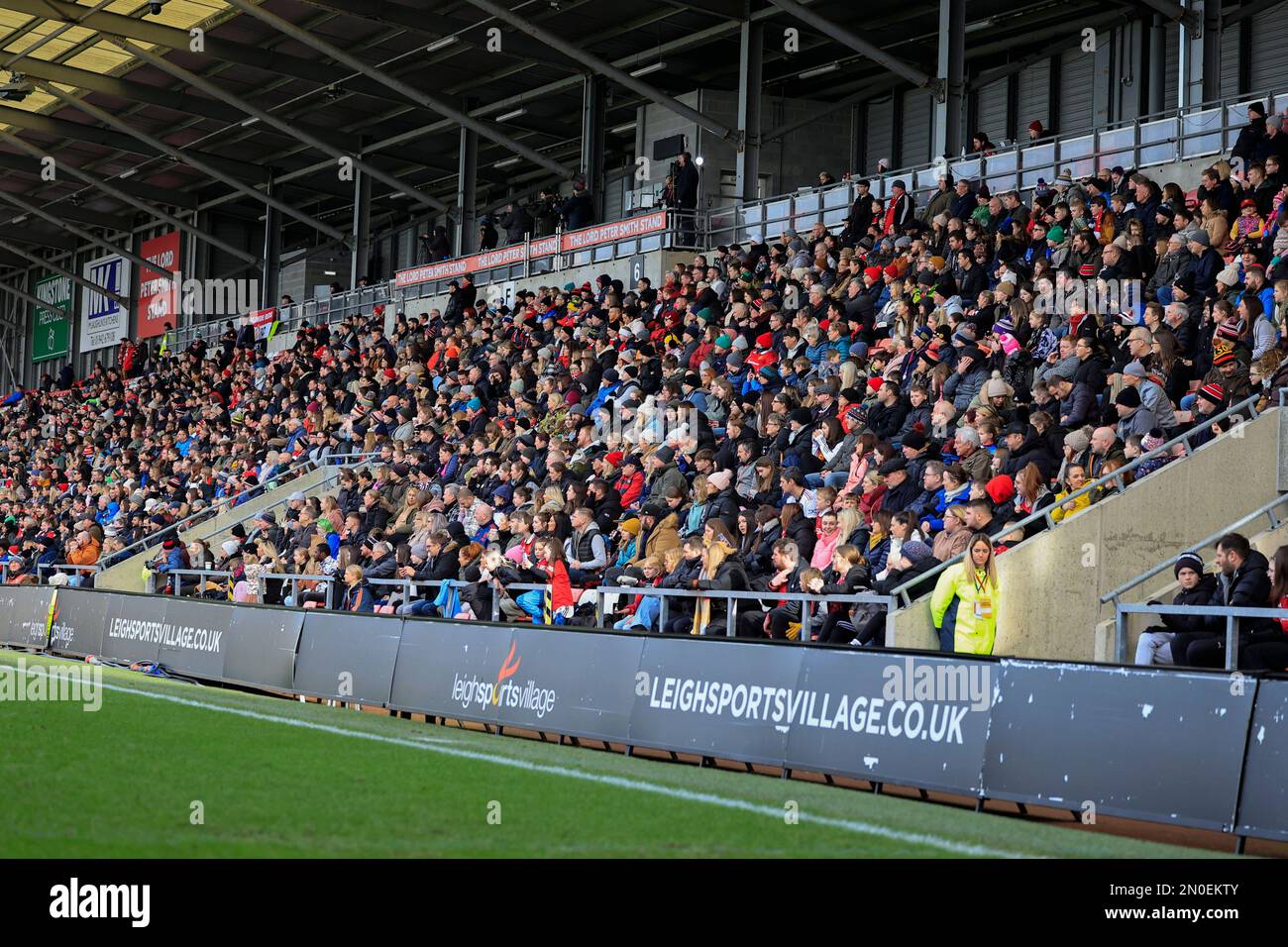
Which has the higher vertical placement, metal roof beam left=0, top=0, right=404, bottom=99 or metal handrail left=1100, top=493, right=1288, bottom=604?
metal roof beam left=0, top=0, right=404, bottom=99

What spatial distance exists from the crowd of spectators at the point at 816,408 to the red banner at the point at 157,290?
85.8 ft

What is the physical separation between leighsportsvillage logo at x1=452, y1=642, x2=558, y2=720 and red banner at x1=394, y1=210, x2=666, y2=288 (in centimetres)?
1557

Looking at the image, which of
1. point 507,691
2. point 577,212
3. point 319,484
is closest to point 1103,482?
point 507,691

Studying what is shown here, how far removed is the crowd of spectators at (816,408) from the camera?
44.9 feet

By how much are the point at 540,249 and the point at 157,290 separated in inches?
1059

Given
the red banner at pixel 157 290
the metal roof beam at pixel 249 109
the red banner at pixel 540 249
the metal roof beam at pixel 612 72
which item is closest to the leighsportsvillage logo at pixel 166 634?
the red banner at pixel 540 249

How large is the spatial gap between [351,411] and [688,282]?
8.96 metres

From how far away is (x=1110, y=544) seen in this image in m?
13.0

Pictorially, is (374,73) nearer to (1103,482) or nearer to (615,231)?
(615,231)

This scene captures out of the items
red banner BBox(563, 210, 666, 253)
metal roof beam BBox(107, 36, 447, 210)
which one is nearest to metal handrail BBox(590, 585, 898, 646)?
red banner BBox(563, 210, 666, 253)

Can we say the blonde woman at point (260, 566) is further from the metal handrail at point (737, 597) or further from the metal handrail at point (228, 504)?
the metal handrail at point (737, 597)

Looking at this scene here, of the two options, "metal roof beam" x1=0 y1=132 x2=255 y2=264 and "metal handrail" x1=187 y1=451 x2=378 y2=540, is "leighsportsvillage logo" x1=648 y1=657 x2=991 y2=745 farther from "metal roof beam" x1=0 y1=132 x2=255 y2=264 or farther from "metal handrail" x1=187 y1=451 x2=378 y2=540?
"metal roof beam" x1=0 y1=132 x2=255 y2=264

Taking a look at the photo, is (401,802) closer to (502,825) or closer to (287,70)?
(502,825)

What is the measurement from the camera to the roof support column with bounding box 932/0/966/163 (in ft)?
82.7
